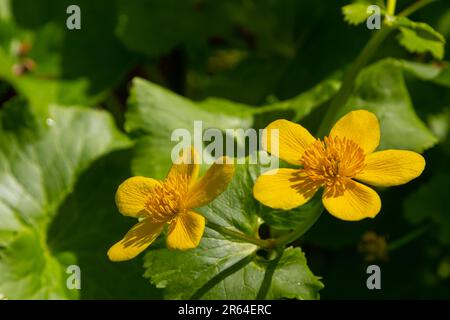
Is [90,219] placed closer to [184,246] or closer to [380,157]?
[184,246]

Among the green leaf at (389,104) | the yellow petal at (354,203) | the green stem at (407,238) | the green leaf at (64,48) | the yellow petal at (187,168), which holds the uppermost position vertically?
the green leaf at (64,48)

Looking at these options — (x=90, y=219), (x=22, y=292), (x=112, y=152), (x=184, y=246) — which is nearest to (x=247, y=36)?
(x=112, y=152)

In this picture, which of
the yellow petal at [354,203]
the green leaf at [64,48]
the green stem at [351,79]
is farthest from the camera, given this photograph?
the green leaf at [64,48]

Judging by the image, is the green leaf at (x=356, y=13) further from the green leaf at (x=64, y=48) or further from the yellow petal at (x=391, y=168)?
the green leaf at (x=64, y=48)

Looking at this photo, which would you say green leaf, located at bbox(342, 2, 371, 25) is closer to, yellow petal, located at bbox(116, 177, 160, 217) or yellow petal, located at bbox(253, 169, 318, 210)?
yellow petal, located at bbox(253, 169, 318, 210)

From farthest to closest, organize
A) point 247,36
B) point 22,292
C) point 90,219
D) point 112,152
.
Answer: point 247,36, point 112,152, point 90,219, point 22,292

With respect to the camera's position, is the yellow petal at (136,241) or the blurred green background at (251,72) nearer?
the yellow petal at (136,241)

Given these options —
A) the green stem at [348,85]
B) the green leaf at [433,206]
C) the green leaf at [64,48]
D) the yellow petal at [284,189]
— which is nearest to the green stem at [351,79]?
the green stem at [348,85]

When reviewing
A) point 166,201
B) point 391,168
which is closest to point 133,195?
point 166,201

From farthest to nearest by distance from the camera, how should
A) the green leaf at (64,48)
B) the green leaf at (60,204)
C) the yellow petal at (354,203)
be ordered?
the green leaf at (64,48) < the green leaf at (60,204) < the yellow petal at (354,203)
